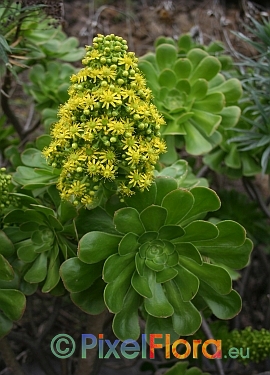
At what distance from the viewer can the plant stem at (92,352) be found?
1123 mm

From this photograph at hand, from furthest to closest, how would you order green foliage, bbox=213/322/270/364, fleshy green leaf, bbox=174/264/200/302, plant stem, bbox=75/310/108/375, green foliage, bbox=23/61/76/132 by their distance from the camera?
green foliage, bbox=23/61/76/132 < green foliage, bbox=213/322/270/364 < plant stem, bbox=75/310/108/375 < fleshy green leaf, bbox=174/264/200/302

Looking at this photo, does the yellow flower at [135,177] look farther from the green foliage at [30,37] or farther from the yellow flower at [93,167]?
the green foliage at [30,37]

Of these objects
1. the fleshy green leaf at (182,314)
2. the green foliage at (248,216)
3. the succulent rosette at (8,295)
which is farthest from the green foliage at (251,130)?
the succulent rosette at (8,295)

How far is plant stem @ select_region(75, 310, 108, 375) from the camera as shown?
1.12 meters

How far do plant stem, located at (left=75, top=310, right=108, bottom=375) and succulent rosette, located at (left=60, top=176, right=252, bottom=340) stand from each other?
0.54 ft

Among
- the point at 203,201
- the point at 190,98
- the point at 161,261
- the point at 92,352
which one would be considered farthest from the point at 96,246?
the point at 190,98

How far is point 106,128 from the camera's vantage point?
829 mm

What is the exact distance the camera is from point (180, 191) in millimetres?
910

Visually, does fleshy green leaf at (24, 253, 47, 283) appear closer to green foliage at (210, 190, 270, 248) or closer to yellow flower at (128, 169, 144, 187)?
yellow flower at (128, 169, 144, 187)

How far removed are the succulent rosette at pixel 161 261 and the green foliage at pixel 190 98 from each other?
38cm

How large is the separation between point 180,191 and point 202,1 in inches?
80.7

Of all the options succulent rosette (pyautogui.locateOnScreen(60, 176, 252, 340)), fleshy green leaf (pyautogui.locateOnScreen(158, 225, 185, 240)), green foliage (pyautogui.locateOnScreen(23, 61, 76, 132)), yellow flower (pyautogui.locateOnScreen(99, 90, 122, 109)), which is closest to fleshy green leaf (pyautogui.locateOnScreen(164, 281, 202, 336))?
succulent rosette (pyautogui.locateOnScreen(60, 176, 252, 340))

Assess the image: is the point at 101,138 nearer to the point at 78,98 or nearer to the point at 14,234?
the point at 78,98

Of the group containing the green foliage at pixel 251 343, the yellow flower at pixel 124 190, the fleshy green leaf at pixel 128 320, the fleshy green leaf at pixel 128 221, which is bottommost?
the green foliage at pixel 251 343
